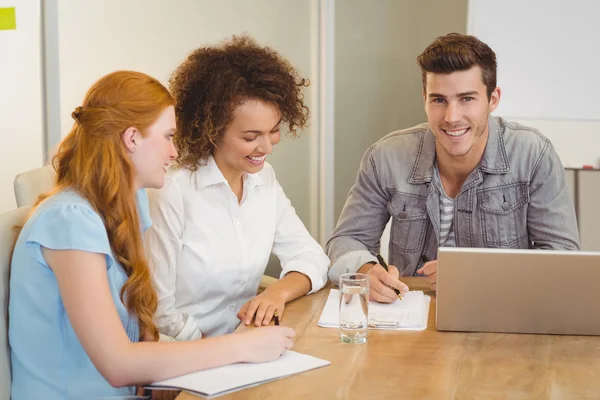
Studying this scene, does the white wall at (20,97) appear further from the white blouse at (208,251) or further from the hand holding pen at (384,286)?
the hand holding pen at (384,286)

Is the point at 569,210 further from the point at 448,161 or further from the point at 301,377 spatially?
the point at 301,377

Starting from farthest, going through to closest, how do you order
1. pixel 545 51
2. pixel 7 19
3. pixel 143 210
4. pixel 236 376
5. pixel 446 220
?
pixel 7 19 < pixel 545 51 < pixel 446 220 < pixel 143 210 < pixel 236 376

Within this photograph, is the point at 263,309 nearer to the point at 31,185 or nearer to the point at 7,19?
the point at 31,185

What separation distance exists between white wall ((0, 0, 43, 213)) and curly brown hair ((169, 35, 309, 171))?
141 centimetres

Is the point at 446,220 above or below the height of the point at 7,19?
below

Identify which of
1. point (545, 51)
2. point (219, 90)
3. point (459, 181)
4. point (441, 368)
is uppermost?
point (545, 51)

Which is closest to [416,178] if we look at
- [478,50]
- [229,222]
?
[478,50]

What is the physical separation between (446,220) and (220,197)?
2.15 feet

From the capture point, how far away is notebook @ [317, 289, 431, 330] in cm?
162

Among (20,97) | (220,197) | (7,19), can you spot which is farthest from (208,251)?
(7,19)

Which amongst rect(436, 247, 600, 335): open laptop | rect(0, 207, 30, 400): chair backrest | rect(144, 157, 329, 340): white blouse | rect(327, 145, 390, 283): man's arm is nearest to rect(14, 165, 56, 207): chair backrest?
rect(144, 157, 329, 340): white blouse

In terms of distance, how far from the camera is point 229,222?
197 cm

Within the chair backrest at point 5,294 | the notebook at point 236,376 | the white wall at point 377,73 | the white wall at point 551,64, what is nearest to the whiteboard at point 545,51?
the white wall at point 551,64

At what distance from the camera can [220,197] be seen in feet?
6.48
